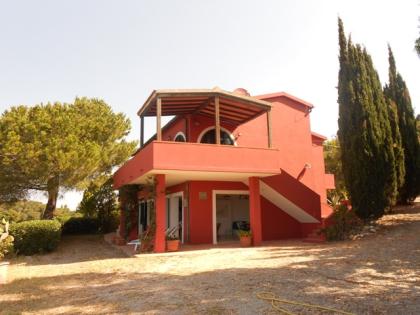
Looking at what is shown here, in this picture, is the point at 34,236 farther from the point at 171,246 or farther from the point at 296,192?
the point at 296,192

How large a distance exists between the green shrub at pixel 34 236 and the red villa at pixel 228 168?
3.98m

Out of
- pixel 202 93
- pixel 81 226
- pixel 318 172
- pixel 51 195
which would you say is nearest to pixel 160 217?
pixel 202 93

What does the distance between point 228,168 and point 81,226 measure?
18249 mm

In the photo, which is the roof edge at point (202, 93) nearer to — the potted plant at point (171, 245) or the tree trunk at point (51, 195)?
the potted plant at point (171, 245)

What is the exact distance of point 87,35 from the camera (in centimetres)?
1300

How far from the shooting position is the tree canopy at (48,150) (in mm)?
18609

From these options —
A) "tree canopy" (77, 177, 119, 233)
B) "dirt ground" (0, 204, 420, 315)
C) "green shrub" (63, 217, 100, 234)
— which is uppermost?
"tree canopy" (77, 177, 119, 233)

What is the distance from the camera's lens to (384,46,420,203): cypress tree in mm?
17984

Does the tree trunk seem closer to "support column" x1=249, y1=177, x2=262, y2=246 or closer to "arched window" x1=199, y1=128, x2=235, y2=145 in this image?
"arched window" x1=199, y1=128, x2=235, y2=145

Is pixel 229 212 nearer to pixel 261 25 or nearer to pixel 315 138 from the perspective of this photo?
pixel 315 138

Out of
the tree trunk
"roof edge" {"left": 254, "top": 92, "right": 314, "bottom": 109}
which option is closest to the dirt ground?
the tree trunk

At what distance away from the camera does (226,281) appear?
27.1 ft

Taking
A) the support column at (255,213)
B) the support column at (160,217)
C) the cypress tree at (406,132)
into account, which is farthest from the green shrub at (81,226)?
the cypress tree at (406,132)

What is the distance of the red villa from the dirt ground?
11.0ft
